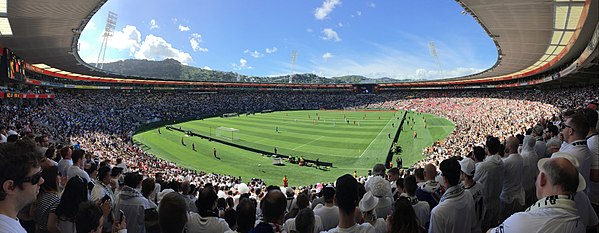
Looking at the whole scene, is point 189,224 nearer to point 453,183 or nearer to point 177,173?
point 453,183

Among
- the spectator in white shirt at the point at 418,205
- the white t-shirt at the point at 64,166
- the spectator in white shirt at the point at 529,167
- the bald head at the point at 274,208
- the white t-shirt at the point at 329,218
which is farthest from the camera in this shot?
the white t-shirt at the point at 64,166

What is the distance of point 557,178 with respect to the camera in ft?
8.00

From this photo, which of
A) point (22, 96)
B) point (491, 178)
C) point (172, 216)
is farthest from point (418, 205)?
point (22, 96)

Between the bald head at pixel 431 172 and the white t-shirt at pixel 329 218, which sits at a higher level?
the bald head at pixel 431 172

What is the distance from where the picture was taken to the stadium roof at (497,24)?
700 inches

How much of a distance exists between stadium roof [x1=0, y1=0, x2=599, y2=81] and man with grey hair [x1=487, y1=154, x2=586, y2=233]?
1755 cm

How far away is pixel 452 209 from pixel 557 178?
1451mm

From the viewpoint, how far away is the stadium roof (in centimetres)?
1778

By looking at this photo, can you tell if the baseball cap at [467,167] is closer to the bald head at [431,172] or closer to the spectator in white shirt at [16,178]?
the bald head at [431,172]

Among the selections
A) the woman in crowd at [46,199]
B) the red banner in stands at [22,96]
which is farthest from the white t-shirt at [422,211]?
the red banner in stands at [22,96]

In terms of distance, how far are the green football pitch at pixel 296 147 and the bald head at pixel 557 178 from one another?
62.4 ft

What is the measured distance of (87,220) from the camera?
287 cm

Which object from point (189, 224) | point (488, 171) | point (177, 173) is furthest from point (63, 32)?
point (488, 171)

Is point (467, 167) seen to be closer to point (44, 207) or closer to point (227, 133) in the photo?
point (44, 207)
